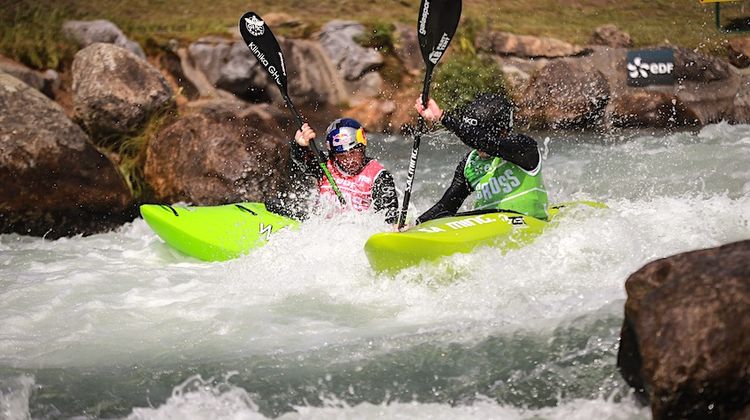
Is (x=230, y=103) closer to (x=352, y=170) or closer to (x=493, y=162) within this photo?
(x=352, y=170)

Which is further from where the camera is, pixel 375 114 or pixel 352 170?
pixel 375 114

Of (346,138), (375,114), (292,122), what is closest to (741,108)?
(375,114)

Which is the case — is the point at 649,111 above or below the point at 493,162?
below

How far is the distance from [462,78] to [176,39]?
348cm

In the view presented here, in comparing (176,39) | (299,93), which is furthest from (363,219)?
(176,39)

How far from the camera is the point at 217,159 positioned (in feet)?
28.7

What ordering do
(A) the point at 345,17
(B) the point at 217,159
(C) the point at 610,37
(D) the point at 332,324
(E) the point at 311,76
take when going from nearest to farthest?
1. (D) the point at 332,324
2. (B) the point at 217,159
3. (E) the point at 311,76
4. (C) the point at 610,37
5. (A) the point at 345,17

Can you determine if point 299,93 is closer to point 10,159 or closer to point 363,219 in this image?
point 10,159

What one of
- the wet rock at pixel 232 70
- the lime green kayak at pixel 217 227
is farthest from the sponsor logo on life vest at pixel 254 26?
the wet rock at pixel 232 70

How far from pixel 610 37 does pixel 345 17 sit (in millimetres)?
3349

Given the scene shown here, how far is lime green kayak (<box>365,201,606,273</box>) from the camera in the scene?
18.8 ft

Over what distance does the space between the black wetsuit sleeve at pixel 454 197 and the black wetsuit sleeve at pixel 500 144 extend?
1.81ft

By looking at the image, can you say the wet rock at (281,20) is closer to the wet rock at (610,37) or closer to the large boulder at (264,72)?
the large boulder at (264,72)

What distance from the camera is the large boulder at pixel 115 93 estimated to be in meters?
9.69
